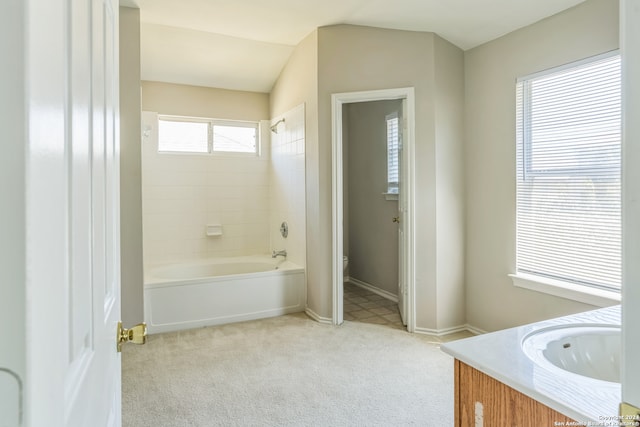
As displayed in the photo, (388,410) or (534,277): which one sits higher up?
(534,277)

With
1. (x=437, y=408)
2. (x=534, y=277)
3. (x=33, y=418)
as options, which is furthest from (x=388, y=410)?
(x=33, y=418)

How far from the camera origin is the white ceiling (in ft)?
9.30

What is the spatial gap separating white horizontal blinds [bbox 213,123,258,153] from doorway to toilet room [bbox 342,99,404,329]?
4.29 ft

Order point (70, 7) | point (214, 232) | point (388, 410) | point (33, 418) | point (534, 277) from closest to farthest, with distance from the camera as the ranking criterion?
point (33, 418)
point (70, 7)
point (388, 410)
point (534, 277)
point (214, 232)

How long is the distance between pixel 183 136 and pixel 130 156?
146 centimetres

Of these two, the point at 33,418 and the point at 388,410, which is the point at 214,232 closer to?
the point at 388,410

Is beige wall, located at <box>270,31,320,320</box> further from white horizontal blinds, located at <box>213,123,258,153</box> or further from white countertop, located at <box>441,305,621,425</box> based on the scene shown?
white countertop, located at <box>441,305,621,425</box>

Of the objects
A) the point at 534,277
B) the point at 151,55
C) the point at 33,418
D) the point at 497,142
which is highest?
the point at 151,55

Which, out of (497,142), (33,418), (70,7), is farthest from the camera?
(497,142)

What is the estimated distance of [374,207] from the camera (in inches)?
190

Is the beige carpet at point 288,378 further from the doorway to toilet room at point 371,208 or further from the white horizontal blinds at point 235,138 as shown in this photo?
the white horizontal blinds at point 235,138

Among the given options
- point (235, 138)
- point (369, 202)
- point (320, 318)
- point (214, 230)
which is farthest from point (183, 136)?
point (320, 318)

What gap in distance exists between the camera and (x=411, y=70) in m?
3.28

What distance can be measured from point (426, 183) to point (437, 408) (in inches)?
71.2
